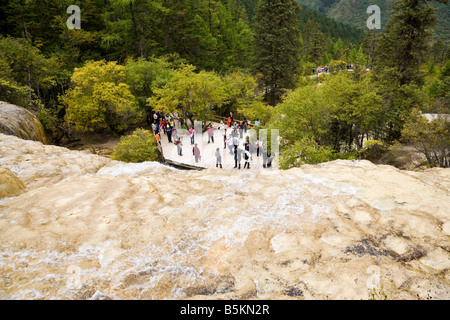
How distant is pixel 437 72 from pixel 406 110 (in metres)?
42.3

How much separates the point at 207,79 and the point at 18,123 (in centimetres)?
1370

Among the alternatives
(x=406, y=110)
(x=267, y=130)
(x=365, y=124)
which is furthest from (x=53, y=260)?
(x=406, y=110)

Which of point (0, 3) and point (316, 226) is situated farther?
point (0, 3)

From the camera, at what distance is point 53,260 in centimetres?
381

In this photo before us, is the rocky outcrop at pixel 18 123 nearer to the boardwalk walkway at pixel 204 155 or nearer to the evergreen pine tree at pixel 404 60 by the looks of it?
the boardwalk walkway at pixel 204 155

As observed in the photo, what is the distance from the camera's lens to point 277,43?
33.2m

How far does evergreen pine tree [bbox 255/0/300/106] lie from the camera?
3269 cm

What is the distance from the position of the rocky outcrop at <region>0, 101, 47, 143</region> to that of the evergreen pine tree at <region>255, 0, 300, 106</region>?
88.3 feet

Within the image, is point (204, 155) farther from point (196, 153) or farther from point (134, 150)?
point (134, 150)

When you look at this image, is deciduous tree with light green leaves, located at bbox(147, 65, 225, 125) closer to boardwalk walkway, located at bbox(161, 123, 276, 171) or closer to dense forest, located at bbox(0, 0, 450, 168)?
dense forest, located at bbox(0, 0, 450, 168)

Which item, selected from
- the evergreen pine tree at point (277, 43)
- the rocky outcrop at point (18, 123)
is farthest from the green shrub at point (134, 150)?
the evergreen pine tree at point (277, 43)

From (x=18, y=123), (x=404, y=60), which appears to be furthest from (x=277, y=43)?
(x=18, y=123)

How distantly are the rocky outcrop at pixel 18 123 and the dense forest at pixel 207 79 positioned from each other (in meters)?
4.43
